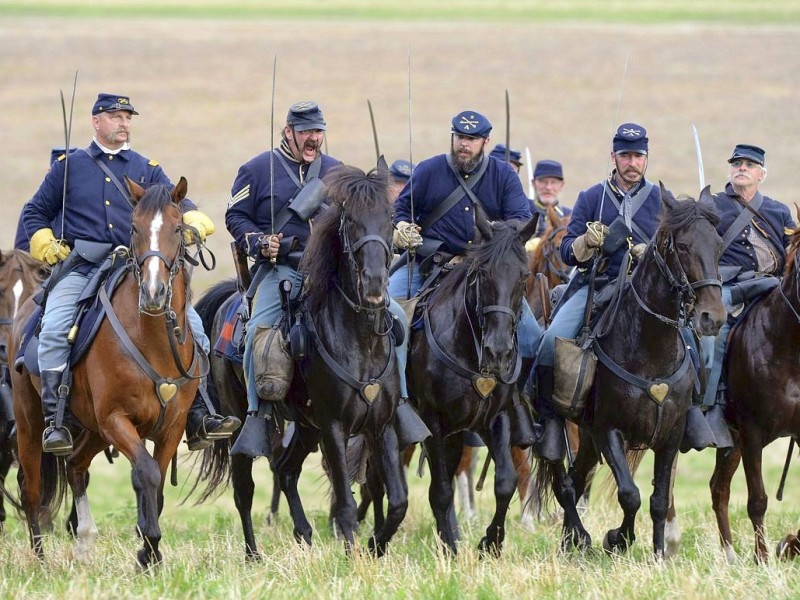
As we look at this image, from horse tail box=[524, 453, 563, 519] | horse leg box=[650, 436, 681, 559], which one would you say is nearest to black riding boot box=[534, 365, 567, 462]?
horse tail box=[524, 453, 563, 519]

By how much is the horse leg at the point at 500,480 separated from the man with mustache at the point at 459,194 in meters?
0.96

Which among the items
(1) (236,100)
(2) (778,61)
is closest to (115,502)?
(1) (236,100)

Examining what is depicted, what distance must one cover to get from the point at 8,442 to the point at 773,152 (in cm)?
3179

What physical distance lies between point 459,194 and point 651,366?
223cm

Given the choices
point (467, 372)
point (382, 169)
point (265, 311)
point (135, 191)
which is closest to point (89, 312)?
point (135, 191)

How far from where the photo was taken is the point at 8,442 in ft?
44.7

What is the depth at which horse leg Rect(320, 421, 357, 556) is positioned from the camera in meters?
10.3

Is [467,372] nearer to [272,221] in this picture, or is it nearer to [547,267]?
[272,221]

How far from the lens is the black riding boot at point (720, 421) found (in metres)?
11.6

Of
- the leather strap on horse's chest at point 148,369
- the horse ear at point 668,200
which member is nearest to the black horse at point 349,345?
the leather strap on horse's chest at point 148,369

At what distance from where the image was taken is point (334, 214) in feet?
34.1

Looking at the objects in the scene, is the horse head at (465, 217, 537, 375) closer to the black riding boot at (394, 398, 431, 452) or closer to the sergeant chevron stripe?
the black riding boot at (394, 398, 431, 452)

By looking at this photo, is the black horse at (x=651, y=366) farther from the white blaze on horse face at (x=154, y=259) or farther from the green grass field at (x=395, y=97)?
the white blaze on horse face at (x=154, y=259)

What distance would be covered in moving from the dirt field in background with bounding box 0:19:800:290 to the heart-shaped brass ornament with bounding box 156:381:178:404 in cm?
2556
